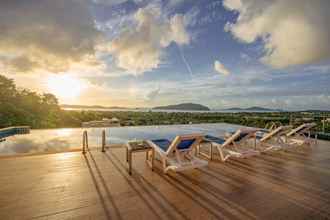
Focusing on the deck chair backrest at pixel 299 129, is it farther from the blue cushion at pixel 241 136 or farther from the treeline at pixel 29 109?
the treeline at pixel 29 109

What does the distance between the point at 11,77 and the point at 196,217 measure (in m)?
15.1

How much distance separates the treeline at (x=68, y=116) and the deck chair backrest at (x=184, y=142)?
5766 mm

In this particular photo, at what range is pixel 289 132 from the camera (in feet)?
17.7

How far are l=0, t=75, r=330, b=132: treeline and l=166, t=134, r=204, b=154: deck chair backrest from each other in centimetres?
577

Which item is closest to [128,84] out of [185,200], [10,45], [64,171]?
[10,45]

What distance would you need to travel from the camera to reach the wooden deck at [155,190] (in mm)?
1970

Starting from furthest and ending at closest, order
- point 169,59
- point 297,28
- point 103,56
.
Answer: point 169,59, point 103,56, point 297,28

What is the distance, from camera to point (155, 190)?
2502mm

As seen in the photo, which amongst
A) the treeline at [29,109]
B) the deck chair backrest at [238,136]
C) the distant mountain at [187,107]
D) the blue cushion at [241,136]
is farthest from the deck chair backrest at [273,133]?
the distant mountain at [187,107]

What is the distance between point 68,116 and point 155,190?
986cm

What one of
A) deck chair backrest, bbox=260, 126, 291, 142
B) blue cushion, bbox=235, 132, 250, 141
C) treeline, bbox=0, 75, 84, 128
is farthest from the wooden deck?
treeline, bbox=0, 75, 84, 128

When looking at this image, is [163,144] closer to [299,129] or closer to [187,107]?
[299,129]

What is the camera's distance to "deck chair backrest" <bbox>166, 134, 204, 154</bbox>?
2.93 m

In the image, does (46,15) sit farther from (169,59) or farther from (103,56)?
(169,59)
